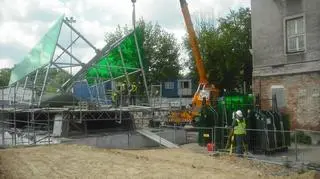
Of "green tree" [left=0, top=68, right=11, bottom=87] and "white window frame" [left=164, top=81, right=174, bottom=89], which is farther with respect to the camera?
"green tree" [left=0, top=68, right=11, bottom=87]

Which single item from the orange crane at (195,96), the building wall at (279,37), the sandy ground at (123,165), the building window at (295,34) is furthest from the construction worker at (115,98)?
the building window at (295,34)

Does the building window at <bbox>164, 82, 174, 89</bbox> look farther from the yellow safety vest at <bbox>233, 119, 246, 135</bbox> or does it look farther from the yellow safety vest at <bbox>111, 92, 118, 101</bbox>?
the yellow safety vest at <bbox>233, 119, 246, 135</bbox>

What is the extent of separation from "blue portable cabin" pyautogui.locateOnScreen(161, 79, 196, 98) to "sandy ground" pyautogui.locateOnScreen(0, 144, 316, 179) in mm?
30554

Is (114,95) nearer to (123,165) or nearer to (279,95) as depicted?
(279,95)

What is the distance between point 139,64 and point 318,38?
12.8m

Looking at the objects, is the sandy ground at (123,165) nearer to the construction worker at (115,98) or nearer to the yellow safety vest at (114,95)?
the construction worker at (115,98)

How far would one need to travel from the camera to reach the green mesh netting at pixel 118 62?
2991 cm

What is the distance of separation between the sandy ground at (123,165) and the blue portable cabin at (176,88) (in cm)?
3055

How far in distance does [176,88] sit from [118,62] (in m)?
21.4

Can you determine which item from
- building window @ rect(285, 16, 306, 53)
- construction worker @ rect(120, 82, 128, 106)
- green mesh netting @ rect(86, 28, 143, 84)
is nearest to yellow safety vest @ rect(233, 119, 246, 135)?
building window @ rect(285, 16, 306, 53)

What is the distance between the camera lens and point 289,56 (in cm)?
2284

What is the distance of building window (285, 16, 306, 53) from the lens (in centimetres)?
2241

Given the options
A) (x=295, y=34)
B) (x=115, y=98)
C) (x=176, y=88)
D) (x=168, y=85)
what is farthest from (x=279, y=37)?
(x=168, y=85)

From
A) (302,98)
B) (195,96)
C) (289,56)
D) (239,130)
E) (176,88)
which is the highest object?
(289,56)
